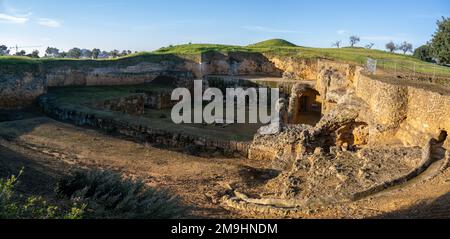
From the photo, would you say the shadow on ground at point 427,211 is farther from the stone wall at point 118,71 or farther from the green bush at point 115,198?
the stone wall at point 118,71

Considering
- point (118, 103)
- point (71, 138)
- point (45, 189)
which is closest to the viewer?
point (45, 189)

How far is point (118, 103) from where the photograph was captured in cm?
1906

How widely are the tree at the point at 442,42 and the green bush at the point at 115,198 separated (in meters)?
24.6

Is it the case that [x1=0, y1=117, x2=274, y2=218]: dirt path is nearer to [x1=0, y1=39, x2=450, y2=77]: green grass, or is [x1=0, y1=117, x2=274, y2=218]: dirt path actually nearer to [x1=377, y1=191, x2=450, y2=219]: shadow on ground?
[x1=377, y1=191, x2=450, y2=219]: shadow on ground

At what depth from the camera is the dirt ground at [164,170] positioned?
6.32 m

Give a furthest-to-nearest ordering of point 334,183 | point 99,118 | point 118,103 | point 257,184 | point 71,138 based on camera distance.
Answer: point 118,103 → point 99,118 → point 71,138 → point 257,184 → point 334,183

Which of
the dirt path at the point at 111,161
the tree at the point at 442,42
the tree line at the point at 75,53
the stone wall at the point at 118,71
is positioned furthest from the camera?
the tree line at the point at 75,53

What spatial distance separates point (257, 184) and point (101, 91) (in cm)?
1260

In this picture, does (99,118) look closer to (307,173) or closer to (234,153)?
(234,153)

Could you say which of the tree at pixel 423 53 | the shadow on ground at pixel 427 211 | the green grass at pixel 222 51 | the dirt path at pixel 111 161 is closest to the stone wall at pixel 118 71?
the green grass at pixel 222 51

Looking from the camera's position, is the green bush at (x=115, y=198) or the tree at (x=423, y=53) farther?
the tree at (x=423, y=53)

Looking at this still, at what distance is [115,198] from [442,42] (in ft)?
85.4

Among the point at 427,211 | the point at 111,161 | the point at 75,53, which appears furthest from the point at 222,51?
the point at 75,53

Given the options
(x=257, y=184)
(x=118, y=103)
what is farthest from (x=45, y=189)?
(x=118, y=103)
